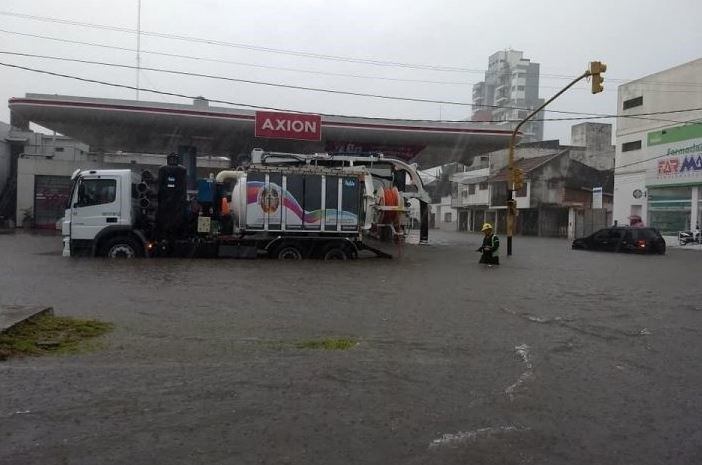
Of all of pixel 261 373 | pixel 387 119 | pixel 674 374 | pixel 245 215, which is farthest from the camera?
pixel 387 119

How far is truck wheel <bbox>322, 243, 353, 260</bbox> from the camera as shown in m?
19.0

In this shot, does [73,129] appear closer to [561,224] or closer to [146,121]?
[146,121]

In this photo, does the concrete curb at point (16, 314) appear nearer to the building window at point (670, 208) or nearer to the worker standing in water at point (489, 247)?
the worker standing in water at point (489, 247)

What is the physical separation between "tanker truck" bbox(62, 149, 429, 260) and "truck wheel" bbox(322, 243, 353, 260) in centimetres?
3

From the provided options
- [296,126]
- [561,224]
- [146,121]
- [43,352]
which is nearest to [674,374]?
[43,352]

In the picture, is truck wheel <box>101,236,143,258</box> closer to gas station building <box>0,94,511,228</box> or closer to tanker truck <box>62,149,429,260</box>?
tanker truck <box>62,149,429,260</box>

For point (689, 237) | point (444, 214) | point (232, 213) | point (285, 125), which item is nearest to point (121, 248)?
point (232, 213)

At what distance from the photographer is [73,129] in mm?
30266

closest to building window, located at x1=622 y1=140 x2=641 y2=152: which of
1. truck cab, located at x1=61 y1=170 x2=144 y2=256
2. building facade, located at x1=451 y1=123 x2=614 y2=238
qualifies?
building facade, located at x1=451 y1=123 x2=614 y2=238

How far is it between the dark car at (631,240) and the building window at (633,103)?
14.8 meters

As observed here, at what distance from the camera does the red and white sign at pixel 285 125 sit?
95.6ft

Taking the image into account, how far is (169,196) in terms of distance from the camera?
17531mm

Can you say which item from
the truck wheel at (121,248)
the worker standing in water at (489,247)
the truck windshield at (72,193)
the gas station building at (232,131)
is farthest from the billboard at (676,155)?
the truck windshield at (72,193)

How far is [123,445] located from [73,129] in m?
29.1
